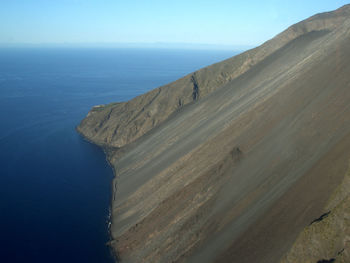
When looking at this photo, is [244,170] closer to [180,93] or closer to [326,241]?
[326,241]

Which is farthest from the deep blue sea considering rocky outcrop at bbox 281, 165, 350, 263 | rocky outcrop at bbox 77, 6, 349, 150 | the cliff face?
rocky outcrop at bbox 281, 165, 350, 263

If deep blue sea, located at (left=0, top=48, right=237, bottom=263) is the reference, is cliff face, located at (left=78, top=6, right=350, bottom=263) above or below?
above

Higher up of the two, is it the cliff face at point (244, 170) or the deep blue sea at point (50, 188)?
the cliff face at point (244, 170)

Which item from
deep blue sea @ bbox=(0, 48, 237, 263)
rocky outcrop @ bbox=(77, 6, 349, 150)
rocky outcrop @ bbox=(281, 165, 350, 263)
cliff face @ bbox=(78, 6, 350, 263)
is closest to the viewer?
rocky outcrop @ bbox=(281, 165, 350, 263)

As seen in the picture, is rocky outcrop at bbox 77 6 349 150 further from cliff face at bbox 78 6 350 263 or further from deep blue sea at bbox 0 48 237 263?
cliff face at bbox 78 6 350 263

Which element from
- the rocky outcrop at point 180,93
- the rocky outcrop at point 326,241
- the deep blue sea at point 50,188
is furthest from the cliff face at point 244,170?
the rocky outcrop at point 180,93

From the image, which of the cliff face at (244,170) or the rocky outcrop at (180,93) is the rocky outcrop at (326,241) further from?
the rocky outcrop at (180,93)

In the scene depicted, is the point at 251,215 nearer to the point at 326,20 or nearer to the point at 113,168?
the point at 113,168

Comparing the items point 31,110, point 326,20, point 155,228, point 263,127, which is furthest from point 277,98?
point 31,110
